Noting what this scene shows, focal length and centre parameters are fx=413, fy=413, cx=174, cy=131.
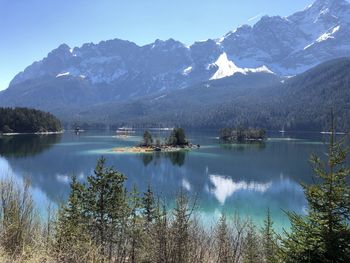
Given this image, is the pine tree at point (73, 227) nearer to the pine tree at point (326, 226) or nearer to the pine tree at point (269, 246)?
the pine tree at point (269, 246)

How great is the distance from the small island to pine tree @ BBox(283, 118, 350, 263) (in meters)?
127

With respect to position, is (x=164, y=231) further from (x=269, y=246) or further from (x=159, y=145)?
(x=159, y=145)

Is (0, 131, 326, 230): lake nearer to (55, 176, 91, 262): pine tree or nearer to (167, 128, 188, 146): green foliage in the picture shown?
(55, 176, 91, 262): pine tree

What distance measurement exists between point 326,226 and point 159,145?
14103 centimetres

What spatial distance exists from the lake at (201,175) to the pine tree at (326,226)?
31823 millimetres

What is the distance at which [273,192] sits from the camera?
7688 cm

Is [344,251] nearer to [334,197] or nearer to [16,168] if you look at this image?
[334,197]

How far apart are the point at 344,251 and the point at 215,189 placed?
2459 inches

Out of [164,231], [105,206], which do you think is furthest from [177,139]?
[164,231]

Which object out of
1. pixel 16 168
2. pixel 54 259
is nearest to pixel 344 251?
pixel 54 259

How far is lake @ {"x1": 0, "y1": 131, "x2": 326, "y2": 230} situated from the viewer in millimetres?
63094

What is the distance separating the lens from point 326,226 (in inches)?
649

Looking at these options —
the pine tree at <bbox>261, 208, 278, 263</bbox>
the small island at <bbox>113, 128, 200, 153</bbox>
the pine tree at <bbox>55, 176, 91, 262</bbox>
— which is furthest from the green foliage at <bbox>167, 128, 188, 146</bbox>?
the pine tree at <bbox>261, 208, 278, 263</bbox>

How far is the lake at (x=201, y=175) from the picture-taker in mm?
63094
